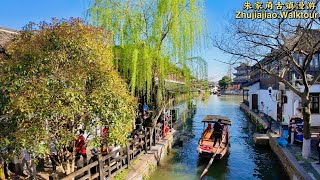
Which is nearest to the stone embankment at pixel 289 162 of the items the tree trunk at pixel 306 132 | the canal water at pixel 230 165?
the canal water at pixel 230 165

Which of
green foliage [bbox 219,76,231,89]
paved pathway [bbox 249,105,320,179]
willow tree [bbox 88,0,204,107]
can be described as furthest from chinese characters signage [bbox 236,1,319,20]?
green foliage [bbox 219,76,231,89]

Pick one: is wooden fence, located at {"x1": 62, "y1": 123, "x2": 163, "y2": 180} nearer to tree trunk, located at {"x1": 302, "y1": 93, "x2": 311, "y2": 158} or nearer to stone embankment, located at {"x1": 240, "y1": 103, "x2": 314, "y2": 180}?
stone embankment, located at {"x1": 240, "y1": 103, "x2": 314, "y2": 180}

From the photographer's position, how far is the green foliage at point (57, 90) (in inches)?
207

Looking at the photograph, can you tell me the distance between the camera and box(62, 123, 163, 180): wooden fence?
26.6ft

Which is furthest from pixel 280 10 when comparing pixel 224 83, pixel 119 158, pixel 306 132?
pixel 224 83

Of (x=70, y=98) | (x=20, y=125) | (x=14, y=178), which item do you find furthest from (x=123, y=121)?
(x=14, y=178)

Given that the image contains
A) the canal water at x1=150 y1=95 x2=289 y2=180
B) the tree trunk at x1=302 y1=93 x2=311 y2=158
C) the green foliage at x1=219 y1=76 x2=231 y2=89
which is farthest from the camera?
the green foliage at x1=219 y1=76 x2=231 y2=89

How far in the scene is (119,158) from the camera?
998 centimetres

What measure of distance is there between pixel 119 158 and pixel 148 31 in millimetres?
5351

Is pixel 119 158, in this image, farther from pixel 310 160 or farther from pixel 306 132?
pixel 306 132

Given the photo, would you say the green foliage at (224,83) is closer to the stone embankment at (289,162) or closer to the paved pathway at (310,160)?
the stone embankment at (289,162)

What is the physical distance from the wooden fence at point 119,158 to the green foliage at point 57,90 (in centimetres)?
169

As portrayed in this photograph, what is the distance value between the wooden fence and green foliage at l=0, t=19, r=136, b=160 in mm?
1691

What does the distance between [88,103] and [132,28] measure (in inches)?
232
